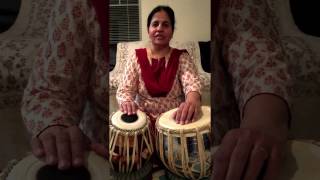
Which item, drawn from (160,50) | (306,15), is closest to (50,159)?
(160,50)

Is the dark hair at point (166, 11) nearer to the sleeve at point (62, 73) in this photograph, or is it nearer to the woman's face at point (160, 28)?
the woman's face at point (160, 28)

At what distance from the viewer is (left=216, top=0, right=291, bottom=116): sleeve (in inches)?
21.4

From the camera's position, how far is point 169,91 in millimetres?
441

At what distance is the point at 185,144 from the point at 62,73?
0.69 feet

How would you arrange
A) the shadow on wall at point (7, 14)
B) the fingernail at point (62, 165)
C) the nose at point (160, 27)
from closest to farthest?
the nose at point (160, 27)
the fingernail at point (62, 165)
the shadow on wall at point (7, 14)

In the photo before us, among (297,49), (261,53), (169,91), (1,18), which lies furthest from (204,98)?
(1,18)

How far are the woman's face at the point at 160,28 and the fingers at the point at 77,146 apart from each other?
193 mm

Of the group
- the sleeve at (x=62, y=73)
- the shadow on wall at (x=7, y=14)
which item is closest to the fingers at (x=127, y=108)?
the sleeve at (x=62, y=73)

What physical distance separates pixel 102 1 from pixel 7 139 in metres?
0.35

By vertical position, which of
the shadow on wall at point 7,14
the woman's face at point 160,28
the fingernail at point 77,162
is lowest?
the fingernail at point 77,162

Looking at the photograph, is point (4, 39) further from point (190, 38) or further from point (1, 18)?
point (190, 38)

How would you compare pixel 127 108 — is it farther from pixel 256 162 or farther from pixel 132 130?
pixel 256 162

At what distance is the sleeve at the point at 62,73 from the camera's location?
52 centimetres

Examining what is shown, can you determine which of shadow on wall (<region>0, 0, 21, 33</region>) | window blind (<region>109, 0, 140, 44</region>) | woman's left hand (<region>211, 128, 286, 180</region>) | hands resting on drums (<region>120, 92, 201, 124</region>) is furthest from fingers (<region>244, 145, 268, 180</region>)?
shadow on wall (<region>0, 0, 21, 33</region>)
